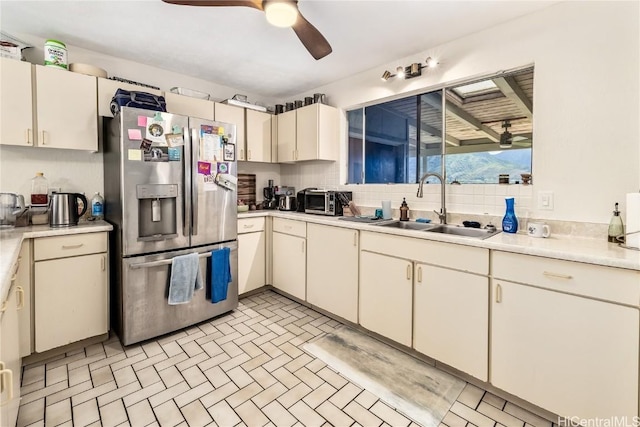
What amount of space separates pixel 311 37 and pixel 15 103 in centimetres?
214

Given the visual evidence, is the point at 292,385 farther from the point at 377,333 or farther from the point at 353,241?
the point at 353,241

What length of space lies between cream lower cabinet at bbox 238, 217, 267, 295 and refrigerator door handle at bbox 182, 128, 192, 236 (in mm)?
665

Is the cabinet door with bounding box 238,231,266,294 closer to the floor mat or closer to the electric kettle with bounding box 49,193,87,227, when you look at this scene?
the floor mat

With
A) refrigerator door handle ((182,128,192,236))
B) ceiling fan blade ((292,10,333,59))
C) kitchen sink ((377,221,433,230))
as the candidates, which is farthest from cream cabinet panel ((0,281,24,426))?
kitchen sink ((377,221,433,230))

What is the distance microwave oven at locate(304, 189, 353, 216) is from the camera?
3086 mm

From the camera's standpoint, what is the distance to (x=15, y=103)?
6.85 feet

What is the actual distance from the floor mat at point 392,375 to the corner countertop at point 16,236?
1.74 m

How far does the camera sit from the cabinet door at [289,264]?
2975mm

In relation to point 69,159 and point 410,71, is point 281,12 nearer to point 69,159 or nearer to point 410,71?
point 410,71

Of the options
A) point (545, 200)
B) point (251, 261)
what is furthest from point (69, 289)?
point (545, 200)

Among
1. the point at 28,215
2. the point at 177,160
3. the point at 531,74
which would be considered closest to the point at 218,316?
the point at 177,160

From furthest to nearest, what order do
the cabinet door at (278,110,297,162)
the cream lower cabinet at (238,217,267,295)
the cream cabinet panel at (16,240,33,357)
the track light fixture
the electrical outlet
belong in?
the cabinet door at (278,110,297,162), the cream lower cabinet at (238,217,267,295), the track light fixture, the electrical outlet, the cream cabinet panel at (16,240,33,357)

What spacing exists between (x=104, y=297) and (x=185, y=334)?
2.20ft

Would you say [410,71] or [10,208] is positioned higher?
[410,71]
